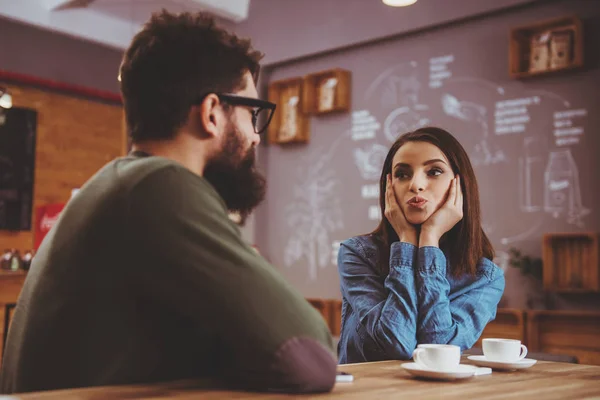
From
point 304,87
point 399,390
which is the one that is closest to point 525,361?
point 399,390

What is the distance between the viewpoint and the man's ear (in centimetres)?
125

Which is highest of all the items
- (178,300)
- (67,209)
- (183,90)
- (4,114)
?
(4,114)

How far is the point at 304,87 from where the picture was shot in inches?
231

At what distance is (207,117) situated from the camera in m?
1.25

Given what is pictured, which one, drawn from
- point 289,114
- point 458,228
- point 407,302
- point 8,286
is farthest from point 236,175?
point 289,114

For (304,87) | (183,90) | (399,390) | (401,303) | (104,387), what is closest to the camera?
(104,387)

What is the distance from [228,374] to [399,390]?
11.6 inches

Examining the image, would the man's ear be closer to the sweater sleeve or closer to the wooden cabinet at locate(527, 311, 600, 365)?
the sweater sleeve

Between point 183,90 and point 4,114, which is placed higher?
point 4,114

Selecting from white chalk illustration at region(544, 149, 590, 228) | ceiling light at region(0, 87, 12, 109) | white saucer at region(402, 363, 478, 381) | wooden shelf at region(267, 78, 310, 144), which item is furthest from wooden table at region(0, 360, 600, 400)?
wooden shelf at region(267, 78, 310, 144)

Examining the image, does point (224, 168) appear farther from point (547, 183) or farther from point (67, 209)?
point (547, 183)

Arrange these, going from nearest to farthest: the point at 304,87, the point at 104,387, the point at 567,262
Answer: the point at 104,387 → the point at 567,262 → the point at 304,87

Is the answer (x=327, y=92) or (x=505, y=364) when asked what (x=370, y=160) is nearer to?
(x=327, y=92)

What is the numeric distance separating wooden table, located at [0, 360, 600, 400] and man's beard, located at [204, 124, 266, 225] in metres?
0.40
